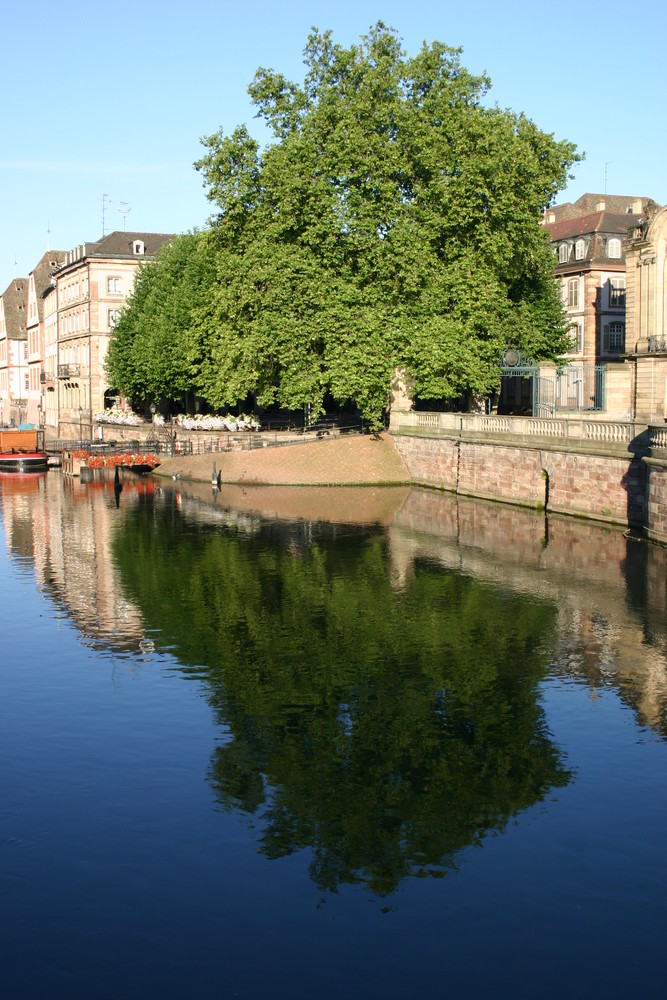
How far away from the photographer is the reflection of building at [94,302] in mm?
101125

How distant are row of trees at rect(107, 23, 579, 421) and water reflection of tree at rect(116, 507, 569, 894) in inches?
889

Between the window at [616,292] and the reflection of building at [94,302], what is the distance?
44.2 metres

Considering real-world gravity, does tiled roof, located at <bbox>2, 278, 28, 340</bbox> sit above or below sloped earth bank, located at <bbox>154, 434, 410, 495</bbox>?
above

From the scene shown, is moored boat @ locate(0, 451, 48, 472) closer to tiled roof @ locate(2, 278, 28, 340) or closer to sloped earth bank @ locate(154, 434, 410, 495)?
sloped earth bank @ locate(154, 434, 410, 495)

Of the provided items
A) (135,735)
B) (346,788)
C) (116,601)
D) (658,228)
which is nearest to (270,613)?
(116,601)

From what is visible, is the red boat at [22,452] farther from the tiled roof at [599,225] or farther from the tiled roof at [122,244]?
the tiled roof at [599,225]

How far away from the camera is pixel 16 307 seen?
497ft

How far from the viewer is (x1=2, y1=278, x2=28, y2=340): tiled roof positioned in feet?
485

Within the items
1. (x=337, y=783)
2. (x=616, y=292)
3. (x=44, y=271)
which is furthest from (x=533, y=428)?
(x=44, y=271)

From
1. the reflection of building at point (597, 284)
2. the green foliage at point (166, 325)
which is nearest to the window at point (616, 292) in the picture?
the reflection of building at point (597, 284)

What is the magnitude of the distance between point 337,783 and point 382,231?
44593 millimetres

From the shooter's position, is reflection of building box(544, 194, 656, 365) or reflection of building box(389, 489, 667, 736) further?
reflection of building box(544, 194, 656, 365)

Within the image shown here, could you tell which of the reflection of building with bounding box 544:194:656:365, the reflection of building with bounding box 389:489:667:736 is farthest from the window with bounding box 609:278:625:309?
Result: the reflection of building with bounding box 389:489:667:736

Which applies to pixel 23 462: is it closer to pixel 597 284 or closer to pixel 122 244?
pixel 122 244
